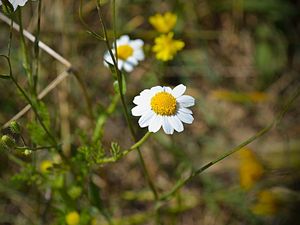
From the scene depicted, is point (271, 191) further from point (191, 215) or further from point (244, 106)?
point (244, 106)

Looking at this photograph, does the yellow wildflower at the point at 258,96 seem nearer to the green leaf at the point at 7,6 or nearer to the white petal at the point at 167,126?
the white petal at the point at 167,126

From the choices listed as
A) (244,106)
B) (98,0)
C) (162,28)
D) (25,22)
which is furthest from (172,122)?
(25,22)

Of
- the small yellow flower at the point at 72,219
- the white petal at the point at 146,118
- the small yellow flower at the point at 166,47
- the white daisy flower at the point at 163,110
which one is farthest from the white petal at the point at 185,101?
the small yellow flower at the point at 72,219

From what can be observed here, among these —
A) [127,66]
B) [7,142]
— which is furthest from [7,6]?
[127,66]

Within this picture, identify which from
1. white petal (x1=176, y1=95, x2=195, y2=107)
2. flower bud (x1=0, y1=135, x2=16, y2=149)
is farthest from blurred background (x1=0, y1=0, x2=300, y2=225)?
flower bud (x1=0, y1=135, x2=16, y2=149)

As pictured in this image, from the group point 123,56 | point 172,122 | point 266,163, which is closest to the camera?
point 172,122

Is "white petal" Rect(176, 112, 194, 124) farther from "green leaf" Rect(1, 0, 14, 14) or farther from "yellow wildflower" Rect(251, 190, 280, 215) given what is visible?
"yellow wildflower" Rect(251, 190, 280, 215)

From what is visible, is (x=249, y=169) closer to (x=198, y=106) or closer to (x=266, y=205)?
(x=266, y=205)

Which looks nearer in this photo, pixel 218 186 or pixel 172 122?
pixel 172 122
